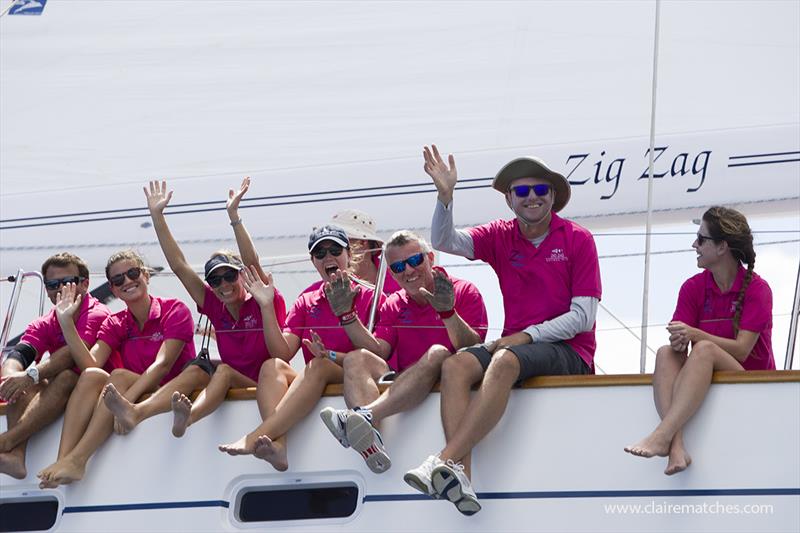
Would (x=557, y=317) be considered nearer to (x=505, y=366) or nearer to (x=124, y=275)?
(x=505, y=366)

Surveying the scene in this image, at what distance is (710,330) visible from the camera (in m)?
4.37

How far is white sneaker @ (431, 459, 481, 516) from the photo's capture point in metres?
4.14

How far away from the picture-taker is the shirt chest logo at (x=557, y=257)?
14.8 ft

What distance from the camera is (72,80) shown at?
6438mm

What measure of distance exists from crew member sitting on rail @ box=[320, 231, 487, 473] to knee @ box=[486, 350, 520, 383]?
0.16 meters

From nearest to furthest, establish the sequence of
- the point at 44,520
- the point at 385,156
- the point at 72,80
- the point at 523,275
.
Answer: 1. the point at 523,275
2. the point at 44,520
3. the point at 385,156
4. the point at 72,80

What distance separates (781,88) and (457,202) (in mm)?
1220

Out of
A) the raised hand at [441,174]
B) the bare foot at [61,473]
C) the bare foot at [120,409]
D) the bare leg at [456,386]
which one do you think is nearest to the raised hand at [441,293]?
the bare leg at [456,386]

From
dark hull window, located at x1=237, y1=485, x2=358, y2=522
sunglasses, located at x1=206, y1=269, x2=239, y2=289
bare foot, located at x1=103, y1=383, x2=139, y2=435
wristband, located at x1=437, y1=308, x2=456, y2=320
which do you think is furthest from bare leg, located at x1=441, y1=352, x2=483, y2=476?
bare foot, located at x1=103, y1=383, x2=139, y2=435

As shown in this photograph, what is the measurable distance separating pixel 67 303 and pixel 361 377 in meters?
1.18

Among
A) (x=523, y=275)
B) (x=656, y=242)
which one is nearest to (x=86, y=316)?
(x=523, y=275)

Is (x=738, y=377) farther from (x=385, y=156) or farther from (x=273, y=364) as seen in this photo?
(x=385, y=156)

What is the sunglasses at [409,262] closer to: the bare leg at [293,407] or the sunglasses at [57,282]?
the bare leg at [293,407]

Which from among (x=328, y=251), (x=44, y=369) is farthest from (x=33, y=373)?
(x=328, y=251)
